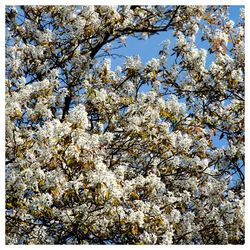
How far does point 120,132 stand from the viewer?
8.21m

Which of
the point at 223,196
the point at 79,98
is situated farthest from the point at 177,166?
the point at 79,98

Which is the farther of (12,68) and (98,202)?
(12,68)

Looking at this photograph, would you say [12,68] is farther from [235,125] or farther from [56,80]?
[235,125]

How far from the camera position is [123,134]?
26.4 feet

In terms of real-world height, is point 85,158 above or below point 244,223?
above

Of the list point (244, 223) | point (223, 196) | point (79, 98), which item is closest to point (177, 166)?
point (223, 196)

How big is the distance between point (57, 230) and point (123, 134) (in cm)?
198

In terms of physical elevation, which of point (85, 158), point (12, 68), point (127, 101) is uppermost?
point (12, 68)

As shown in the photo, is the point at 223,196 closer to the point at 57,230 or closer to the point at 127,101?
the point at 127,101

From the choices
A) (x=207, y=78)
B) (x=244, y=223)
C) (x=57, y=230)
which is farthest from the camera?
(x=207, y=78)

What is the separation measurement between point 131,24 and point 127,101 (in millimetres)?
1872

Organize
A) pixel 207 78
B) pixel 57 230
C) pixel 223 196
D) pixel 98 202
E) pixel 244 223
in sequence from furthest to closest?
pixel 207 78, pixel 223 196, pixel 244 223, pixel 57 230, pixel 98 202

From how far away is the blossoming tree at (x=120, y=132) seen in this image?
6594 mm

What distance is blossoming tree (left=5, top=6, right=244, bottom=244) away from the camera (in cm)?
659
